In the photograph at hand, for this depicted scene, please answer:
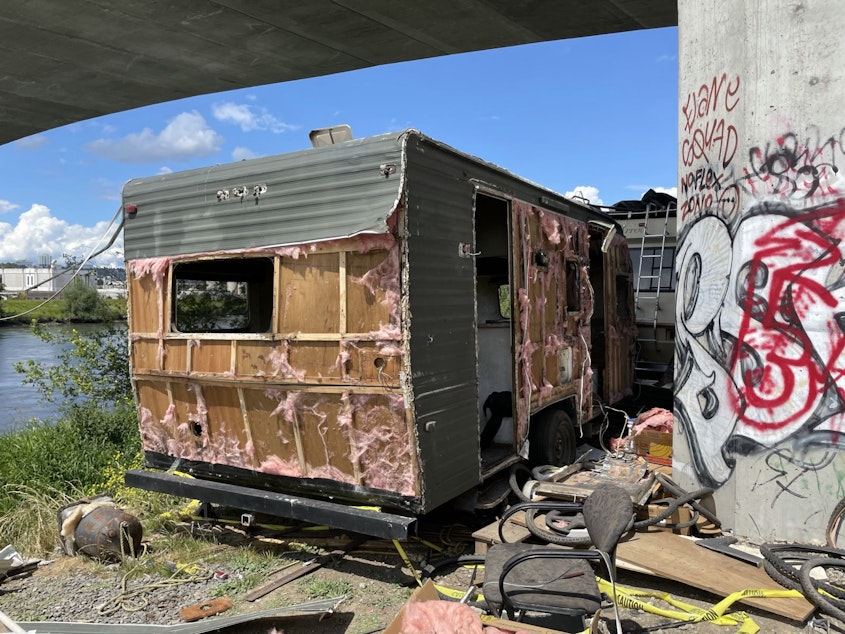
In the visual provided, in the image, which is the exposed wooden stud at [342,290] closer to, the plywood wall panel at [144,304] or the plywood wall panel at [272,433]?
the plywood wall panel at [272,433]

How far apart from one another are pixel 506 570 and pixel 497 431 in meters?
2.94

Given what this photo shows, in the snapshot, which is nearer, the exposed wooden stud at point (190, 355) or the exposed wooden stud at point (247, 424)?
the exposed wooden stud at point (247, 424)

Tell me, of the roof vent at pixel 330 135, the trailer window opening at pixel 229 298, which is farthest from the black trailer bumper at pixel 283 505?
the roof vent at pixel 330 135

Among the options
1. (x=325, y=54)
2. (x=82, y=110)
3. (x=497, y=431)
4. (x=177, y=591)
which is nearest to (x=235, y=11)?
(x=325, y=54)

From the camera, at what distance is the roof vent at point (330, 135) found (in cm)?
470

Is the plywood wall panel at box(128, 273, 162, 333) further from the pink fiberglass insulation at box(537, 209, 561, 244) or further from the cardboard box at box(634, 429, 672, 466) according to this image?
the cardboard box at box(634, 429, 672, 466)

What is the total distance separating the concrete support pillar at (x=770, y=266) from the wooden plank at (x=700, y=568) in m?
0.56

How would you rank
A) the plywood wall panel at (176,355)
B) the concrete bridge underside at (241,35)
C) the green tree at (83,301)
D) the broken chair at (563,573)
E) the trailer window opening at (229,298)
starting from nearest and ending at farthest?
the broken chair at (563,573) < the plywood wall panel at (176,355) < the trailer window opening at (229,298) < the concrete bridge underside at (241,35) < the green tree at (83,301)

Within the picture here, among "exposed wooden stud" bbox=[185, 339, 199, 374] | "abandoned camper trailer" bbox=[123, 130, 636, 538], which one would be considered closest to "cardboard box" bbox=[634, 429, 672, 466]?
"abandoned camper trailer" bbox=[123, 130, 636, 538]

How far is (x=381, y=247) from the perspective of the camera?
13.9 feet

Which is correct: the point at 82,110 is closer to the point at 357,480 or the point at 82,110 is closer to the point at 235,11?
the point at 235,11

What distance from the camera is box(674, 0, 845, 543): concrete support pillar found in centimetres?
453

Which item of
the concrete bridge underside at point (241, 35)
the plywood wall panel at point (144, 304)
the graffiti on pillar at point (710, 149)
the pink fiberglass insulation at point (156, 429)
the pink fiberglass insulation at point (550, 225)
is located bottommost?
the pink fiberglass insulation at point (156, 429)

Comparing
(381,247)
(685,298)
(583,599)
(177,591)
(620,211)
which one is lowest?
(177,591)
